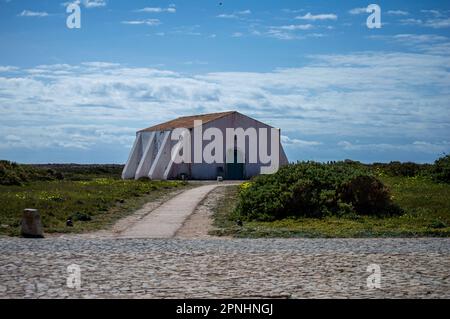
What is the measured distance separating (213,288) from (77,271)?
8.71 feet

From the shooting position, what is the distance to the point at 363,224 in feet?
63.3

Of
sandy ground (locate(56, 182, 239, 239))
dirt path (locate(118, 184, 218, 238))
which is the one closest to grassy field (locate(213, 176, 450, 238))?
sandy ground (locate(56, 182, 239, 239))

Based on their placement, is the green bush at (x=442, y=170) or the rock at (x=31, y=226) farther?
the green bush at (x=442, y=170)

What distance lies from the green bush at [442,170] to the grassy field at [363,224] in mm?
10046

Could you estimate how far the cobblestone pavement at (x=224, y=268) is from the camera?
30.1 feet

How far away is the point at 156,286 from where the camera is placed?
375 inches

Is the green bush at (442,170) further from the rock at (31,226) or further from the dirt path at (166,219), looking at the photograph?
the rock at (31,226)

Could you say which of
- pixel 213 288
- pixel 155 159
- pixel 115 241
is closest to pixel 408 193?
pixel 115 241

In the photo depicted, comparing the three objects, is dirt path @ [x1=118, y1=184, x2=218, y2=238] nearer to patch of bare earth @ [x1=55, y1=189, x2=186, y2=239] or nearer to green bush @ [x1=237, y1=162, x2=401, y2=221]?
patch of bare earth @ [x1=55, y1=189, x2=186, y2=239]

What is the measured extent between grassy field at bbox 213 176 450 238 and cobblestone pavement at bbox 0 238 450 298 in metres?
1.66

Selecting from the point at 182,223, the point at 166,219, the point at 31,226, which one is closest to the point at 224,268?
the point at 31,226

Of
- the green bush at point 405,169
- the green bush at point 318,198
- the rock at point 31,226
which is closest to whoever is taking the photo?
the rock at point 31,226

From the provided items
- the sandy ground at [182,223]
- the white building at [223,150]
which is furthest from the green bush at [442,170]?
the sandy ground at [182,223]
